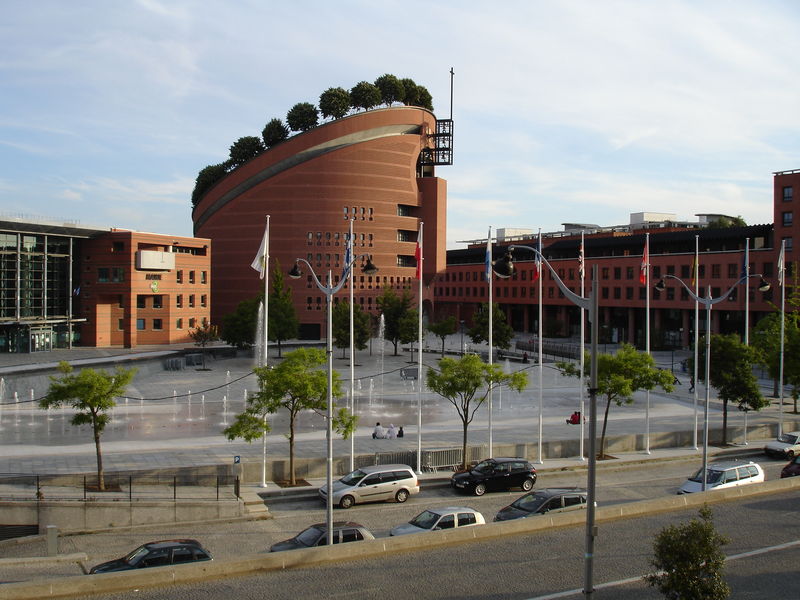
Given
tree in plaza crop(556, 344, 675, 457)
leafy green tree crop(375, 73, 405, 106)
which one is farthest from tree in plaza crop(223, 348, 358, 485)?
leafy green tree crop(375, 73, 405, 106)

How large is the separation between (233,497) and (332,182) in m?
72.8

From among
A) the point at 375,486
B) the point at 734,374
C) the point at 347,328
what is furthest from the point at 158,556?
the point at 347,328

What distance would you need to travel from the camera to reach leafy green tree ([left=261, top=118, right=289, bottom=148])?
97312 millimetres

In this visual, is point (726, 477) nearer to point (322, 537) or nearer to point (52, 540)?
point (322, 537)

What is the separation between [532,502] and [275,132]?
82960mm

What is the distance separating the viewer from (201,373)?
62.3m

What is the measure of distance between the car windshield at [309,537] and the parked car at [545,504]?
5905 millimetres

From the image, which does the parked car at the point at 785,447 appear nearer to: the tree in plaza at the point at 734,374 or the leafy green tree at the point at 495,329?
the tree in plaza at the point at 734,374

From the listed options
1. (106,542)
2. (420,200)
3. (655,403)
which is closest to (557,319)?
(420,200)

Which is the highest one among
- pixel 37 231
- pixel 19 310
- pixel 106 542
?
pixel 37 231

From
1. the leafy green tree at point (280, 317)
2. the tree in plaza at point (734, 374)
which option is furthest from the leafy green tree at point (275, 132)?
the tree in plaza at point (734, 374)

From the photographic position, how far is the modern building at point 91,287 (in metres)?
66.8

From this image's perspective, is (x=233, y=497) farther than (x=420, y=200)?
No

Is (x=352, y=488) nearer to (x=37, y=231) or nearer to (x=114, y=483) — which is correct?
(x=114, y=483)
